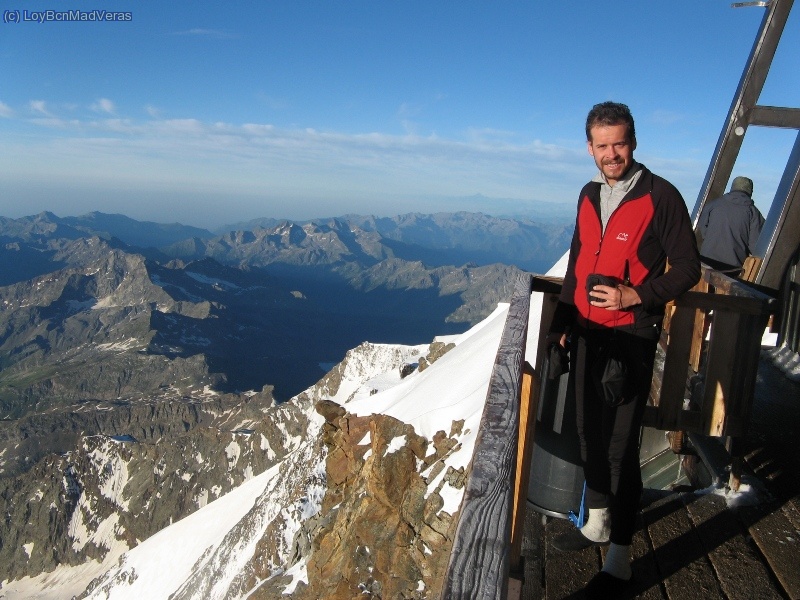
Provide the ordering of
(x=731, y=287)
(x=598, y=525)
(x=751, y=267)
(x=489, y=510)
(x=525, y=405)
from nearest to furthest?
(x=489, y=510) → (x=525, y=405) → (x=598, y=525) → (x=731, y=287) → (x=751, y=267)

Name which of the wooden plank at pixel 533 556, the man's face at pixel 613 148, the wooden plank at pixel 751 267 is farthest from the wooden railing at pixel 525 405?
the wooden plank at pixel 751 267

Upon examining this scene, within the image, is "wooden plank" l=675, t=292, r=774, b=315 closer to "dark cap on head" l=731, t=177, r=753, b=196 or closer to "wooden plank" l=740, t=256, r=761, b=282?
"wooden plank" l=740, t=256, r=761, b=282

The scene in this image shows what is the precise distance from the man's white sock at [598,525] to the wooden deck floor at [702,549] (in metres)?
0.32

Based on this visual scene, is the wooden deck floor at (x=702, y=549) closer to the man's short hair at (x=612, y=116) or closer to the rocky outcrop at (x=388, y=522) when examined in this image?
the man's short hair at (x=612, y=116)

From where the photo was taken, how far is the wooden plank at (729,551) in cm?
434

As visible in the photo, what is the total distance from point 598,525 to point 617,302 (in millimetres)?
1862

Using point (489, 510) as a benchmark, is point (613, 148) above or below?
above

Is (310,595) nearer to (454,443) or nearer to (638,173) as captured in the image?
(454,443)

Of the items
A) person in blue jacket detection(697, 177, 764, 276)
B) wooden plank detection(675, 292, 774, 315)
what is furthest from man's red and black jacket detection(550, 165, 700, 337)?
person in blue jacket detection(697, 177, 764, 276)

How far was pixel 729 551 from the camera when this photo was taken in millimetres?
4797

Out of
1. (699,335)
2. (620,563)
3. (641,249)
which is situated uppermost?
(641,249)

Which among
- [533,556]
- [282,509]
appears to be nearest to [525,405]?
[533,556]

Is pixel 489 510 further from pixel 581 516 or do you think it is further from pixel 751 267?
pixel 751 267

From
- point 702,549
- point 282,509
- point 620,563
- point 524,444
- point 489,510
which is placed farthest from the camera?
point 282,509
